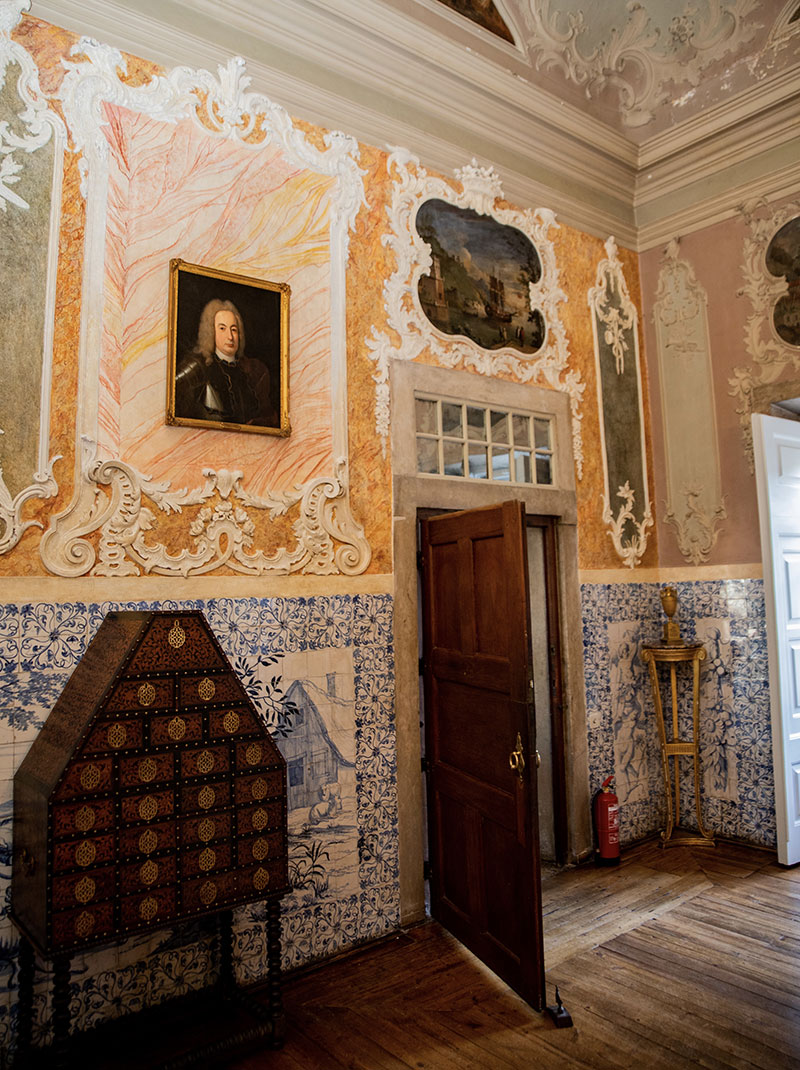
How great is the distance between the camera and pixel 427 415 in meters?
4.39

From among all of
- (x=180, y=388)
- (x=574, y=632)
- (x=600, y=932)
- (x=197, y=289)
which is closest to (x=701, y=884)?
(x=600, y=932)

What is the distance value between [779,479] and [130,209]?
4.16 m

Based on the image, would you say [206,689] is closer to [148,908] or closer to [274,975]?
[148,908]

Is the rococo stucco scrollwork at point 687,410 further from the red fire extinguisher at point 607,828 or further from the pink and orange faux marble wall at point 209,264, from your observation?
the pink and orange faux marble wall at point 209,264

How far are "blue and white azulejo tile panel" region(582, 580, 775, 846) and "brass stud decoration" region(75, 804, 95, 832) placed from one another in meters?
3.52

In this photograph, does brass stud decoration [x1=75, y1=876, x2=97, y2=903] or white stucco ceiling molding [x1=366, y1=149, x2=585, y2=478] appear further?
white stucco ceiling molding [x1=366, y1=149, x2=585, y2=478]

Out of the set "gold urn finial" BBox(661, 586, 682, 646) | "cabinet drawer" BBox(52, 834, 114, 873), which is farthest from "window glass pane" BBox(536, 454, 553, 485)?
"cabinet drawer" BBox(52, 834, 114, 873)

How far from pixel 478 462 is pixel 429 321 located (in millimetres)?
904

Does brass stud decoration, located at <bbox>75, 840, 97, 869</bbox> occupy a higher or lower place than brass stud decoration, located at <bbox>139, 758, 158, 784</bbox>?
lower

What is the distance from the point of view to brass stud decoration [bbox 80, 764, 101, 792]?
2449 millimetres

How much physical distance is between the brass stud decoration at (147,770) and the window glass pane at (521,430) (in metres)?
3.10

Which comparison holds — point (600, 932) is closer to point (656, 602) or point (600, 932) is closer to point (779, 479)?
point (656, 602)

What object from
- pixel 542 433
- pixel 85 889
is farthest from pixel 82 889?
pixel 542 433

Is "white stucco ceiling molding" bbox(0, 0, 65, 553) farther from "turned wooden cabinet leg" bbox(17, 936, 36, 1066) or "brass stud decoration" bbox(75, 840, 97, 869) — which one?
"turned wooden cabinet leg" bbox(17, 936, 36, 1066)
